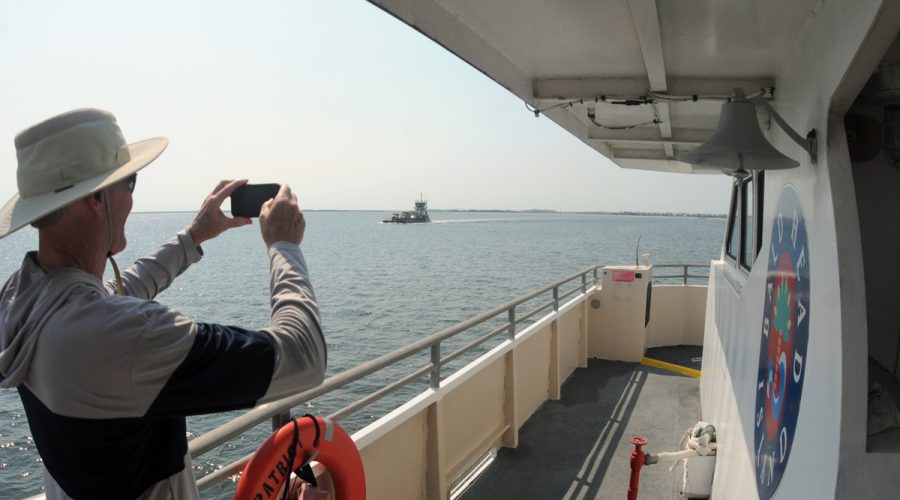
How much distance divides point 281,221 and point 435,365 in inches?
98.4

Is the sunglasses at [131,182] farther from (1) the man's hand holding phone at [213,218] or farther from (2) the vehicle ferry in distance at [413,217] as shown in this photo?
(2) the vehicle ferry in distance at [413,217]

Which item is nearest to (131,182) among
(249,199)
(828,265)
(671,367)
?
(249,199)

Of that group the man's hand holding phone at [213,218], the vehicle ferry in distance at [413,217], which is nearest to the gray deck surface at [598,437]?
the man's hand holding phone at [213,218]

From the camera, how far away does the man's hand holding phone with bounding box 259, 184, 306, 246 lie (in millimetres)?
1360

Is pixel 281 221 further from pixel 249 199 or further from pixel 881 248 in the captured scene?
pixel 881 248

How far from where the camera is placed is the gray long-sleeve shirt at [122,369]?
104 centimetres

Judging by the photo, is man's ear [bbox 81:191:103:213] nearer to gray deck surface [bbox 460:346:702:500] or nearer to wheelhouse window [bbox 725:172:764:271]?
wheelhouse window [bbox 725:172:764:271]

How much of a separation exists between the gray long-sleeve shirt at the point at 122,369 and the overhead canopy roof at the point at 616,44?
4.43ft

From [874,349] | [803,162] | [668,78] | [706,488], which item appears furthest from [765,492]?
[668,78]

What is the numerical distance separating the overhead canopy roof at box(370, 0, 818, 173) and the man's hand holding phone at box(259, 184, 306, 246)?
96cm

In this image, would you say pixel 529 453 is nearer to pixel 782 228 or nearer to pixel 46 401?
pixel 782 228

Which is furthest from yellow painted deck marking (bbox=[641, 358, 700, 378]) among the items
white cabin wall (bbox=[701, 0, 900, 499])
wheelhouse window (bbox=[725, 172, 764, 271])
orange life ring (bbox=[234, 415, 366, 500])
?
orange life ring (bbox=[234, 415, 366, 500])

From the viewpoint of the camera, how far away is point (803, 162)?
233 centimetres

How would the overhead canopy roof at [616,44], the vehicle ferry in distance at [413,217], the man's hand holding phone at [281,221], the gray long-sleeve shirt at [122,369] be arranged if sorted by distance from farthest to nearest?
the vehicle ferry in distance at [413,217] < the overhead canopy roof at [616,44] < the man's hand holding phone at [281,221] < the gray long-sleeve shirt at [122,369]
